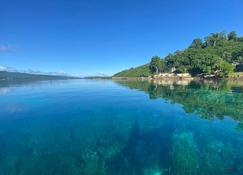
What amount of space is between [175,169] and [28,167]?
350 inches

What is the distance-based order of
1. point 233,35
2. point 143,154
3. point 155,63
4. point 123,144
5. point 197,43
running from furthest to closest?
1. point 197,43
2. point 233,35
3. point 155,63
4. point 123,144
5. point 143,154

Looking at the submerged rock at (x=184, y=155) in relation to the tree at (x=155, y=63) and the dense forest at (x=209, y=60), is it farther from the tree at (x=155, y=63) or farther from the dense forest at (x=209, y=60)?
the tree at (x=155, y=63)

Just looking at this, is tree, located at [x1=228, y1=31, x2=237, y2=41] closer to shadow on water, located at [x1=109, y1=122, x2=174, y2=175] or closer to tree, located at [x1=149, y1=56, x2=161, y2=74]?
tree, located at [x1=149, y1=56, x2=161, y2=74]

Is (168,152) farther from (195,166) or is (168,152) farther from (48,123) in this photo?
(48,123)

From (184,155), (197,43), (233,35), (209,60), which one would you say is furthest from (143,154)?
(233,35)

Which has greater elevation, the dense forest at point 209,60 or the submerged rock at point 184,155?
the dense forest at point 209,60

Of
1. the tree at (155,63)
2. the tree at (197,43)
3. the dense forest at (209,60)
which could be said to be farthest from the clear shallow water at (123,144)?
the tree at (197,43)

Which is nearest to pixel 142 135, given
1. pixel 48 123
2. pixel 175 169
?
pixel 175 169

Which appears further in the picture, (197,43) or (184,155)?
(197,43)

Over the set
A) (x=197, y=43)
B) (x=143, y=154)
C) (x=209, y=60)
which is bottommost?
(x=143, y=154)

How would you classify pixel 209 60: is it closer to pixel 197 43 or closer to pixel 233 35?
pixel 197 43

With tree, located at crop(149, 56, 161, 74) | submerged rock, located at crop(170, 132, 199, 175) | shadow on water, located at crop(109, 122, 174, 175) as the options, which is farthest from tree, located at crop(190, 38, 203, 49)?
shadow on water, located at crop(109, 122, 174, 175)

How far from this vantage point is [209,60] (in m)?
103

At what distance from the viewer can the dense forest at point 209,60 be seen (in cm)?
10206
